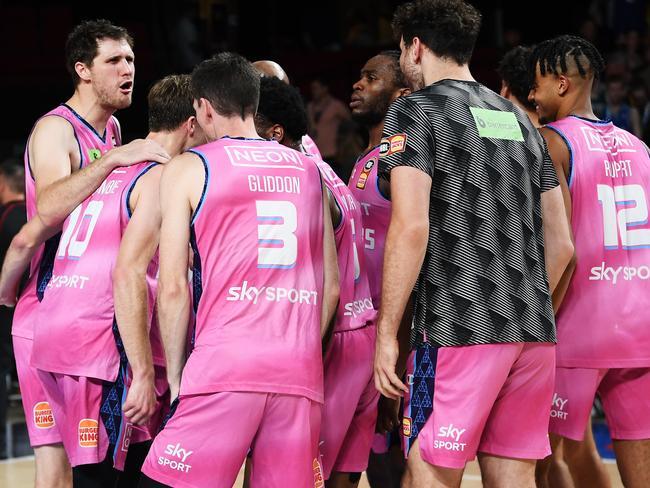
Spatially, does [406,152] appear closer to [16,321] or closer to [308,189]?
[308,189]

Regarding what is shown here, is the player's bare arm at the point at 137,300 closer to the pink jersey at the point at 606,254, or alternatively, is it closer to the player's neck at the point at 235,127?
the player's neck at the point at 235,127

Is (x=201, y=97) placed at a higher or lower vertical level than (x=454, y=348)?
higher

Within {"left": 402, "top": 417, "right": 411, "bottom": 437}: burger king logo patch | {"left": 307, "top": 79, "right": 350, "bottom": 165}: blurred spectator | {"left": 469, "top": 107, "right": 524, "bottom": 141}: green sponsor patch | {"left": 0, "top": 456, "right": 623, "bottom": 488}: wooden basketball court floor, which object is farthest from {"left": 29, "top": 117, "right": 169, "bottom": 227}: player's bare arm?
{"left": 307, "top": 79, "right": 350, "bottom": 165}: blurred spectator

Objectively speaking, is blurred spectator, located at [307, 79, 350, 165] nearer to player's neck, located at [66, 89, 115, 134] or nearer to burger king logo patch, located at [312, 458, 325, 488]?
player's neck, located at [66, 89, 115, 134]

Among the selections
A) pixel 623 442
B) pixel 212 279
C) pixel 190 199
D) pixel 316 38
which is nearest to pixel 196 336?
pixel 212 279

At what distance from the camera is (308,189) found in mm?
3928

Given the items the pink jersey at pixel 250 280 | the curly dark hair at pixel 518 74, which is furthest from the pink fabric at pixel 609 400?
the curly dark hair at pixel 518 74

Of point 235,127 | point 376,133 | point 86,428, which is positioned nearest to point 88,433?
point 86,428

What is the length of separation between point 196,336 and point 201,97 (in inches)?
34.0

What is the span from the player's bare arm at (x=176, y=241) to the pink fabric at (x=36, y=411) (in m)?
1.04

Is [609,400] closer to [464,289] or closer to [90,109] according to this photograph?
[464,289]

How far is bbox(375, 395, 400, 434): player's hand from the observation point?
4.95 meters

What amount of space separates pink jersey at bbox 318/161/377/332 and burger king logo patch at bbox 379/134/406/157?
53 centimetres

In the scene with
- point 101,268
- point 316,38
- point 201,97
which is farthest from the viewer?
point 316,38
